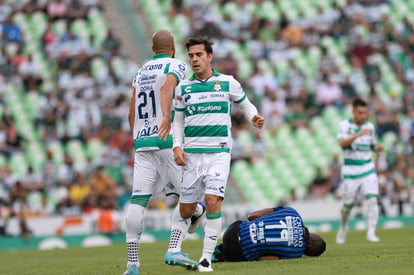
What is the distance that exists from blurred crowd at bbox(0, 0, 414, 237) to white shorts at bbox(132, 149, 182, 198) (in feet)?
45.4

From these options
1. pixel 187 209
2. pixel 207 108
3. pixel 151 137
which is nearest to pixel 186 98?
pixel 207 108

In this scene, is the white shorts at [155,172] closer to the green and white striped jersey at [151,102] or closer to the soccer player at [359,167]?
the green and white striped jersey at [151,102]

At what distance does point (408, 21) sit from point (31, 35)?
12607mm

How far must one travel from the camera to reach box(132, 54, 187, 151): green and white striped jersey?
38.7 ft

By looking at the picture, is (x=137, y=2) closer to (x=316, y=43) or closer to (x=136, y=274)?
(x=316, y=43)

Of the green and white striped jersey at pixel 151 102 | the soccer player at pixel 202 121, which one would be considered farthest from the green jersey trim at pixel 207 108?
the green and white striped jersey at pixel 151 102

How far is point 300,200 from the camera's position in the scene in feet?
92.6

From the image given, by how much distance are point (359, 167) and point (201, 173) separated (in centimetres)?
771

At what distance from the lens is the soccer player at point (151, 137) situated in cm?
1169

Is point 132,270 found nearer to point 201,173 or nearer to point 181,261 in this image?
point 181,261

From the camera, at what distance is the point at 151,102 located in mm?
11867

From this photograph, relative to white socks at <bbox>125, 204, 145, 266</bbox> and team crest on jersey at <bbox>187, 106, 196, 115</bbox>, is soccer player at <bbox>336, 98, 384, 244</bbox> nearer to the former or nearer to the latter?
team crest on jersey at <bbox>187, 106, 196, 115</bbox>

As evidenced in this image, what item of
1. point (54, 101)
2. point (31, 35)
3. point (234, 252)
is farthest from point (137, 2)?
point (234, 252)

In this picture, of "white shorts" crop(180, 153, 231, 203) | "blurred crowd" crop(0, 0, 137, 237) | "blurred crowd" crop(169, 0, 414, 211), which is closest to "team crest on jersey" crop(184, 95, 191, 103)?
"white shorts" crop(180, 153, 231, 203)
